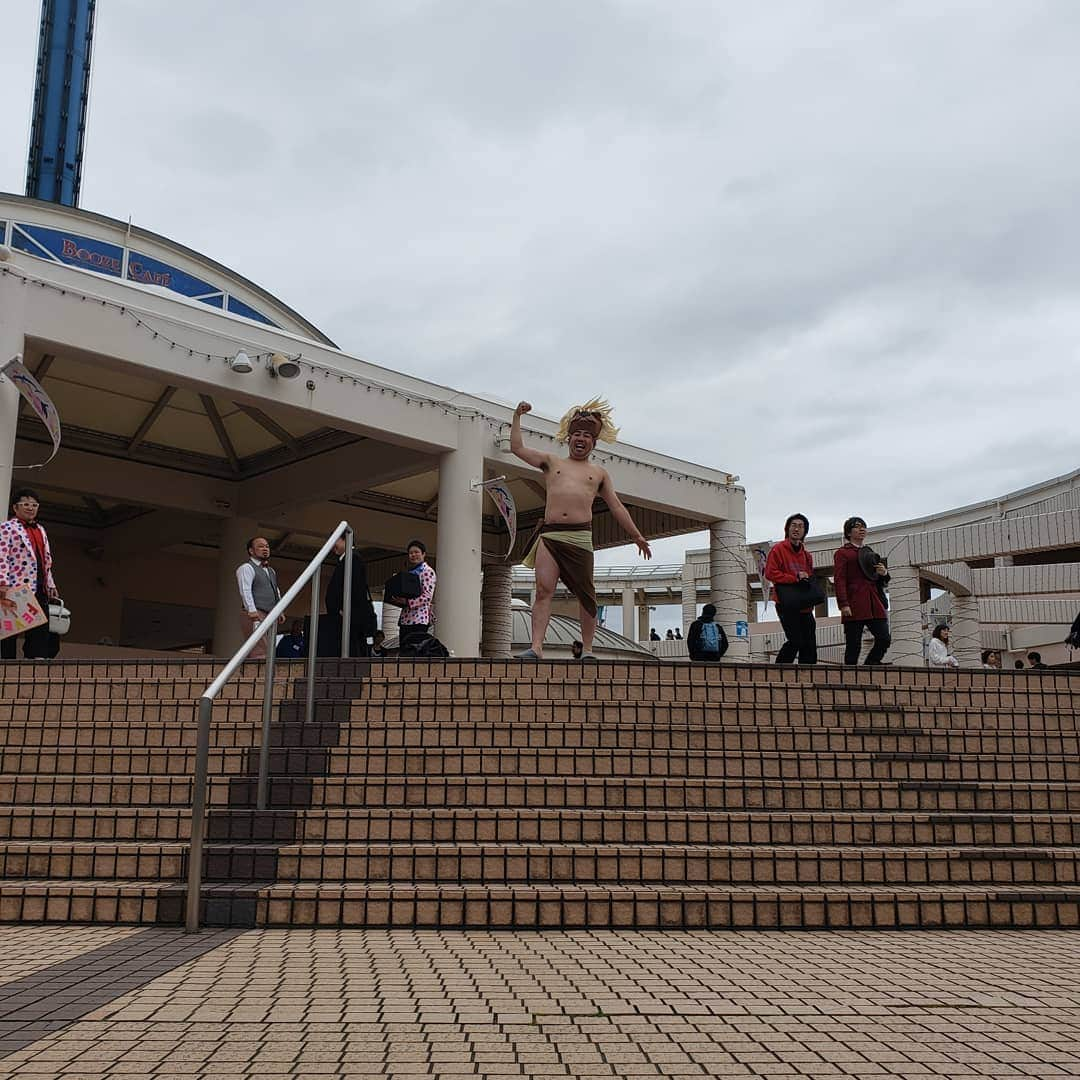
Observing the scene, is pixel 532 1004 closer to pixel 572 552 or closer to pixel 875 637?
pixel 572 552

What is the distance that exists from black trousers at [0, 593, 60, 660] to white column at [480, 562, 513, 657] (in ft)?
50.3

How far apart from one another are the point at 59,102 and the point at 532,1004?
40522 millimetres

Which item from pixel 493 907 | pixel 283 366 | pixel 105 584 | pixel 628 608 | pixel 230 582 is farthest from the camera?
pixel 628 608

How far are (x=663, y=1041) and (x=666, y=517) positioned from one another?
16.0 m

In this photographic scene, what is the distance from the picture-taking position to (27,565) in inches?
310

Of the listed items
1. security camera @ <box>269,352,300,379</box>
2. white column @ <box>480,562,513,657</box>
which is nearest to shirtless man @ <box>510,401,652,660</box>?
security camera @ <box>269,352,300,379</box>

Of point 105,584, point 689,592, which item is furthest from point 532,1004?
point 689,592

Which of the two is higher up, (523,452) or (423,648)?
(523,452)

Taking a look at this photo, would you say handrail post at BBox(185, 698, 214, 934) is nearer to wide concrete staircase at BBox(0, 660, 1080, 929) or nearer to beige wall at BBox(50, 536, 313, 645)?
wide concrete staircase at BBox(0, 660, 1080, 929)

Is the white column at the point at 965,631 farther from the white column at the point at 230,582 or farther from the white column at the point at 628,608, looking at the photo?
the white column at the point at 628,608

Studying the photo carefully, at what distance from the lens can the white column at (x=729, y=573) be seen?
18.0 m

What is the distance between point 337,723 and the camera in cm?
578

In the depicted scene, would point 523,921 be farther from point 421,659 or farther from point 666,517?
point 666,517

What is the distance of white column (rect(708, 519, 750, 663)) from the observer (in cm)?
1802
